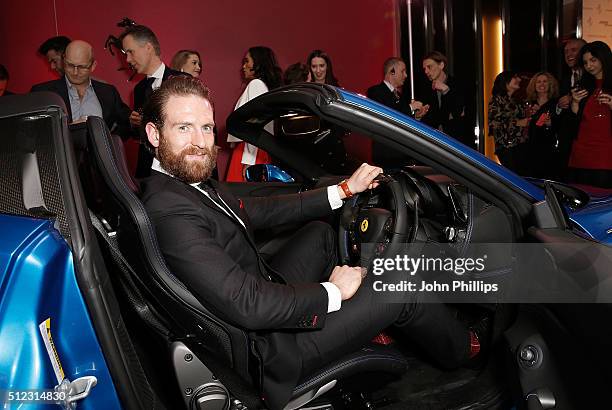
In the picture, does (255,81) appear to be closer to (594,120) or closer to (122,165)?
(594,120)

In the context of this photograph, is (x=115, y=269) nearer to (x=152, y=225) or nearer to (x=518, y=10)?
(x=152, y=225)

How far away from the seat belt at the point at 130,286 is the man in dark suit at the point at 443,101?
4428 mm

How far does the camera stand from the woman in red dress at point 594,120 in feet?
14.3

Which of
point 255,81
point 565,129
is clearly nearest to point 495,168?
point 255,81

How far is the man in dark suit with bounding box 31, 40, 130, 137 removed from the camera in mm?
3740

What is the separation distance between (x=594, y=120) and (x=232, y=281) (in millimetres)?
3887

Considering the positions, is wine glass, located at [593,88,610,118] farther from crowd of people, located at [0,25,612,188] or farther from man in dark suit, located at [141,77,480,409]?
man in dark suit, located at [141,77,480,409]

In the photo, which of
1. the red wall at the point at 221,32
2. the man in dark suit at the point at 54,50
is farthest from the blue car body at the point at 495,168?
the red wall at the point at 221,32

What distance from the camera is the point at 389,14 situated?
25.4 feet

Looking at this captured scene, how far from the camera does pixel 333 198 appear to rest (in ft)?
7.37

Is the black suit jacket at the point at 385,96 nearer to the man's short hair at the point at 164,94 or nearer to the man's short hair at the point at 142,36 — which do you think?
the man's short hair at the point at 142,36

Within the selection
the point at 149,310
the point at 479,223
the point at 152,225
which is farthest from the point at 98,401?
the point at 479,223

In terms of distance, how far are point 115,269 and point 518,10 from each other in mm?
6949

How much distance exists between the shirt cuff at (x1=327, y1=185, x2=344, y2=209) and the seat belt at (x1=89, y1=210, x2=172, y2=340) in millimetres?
881
